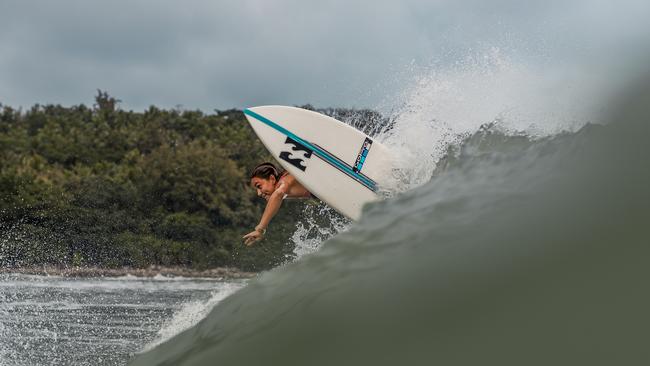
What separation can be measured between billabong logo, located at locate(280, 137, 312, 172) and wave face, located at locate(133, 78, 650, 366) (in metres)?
6.35

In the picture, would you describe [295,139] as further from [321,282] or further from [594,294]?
[594,294]

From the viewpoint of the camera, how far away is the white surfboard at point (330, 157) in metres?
10.1

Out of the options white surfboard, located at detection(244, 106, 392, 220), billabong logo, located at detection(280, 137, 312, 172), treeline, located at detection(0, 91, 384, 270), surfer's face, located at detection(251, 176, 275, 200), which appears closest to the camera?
surfer's face, located at detection(251, 176, 275, 200)

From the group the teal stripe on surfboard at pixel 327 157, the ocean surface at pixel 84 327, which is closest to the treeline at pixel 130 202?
the ocean surface at pixel 84 327

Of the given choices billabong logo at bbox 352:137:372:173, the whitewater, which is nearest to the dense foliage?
billabong logo at bbox 352:137:372:173

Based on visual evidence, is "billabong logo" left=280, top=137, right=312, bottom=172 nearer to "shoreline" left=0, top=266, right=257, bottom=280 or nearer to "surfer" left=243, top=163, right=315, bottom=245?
"surfer" left=243, top=163, right=315, bottom=245

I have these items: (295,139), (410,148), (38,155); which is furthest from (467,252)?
(38,155)

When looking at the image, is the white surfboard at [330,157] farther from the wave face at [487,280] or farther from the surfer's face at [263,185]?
the wave face at [487,280]

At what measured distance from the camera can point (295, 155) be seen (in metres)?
10.5

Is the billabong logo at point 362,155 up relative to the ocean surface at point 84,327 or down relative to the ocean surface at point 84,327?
up

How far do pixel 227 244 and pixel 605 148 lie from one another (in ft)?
160

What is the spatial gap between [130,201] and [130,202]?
0.09 metres

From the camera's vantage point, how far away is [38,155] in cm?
5334

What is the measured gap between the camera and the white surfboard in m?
10.1
